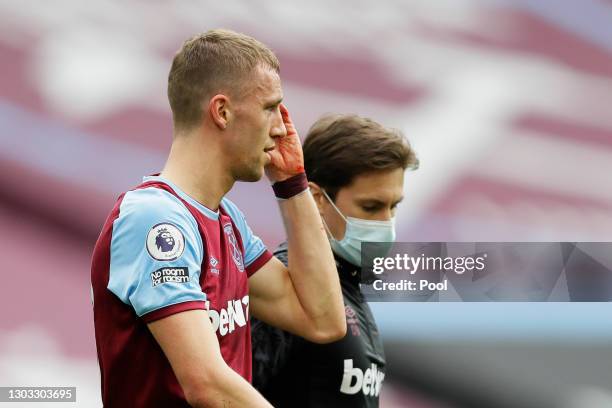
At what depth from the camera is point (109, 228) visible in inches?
68.3

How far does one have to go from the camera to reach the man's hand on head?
224 cm

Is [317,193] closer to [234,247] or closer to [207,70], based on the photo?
[234,247]

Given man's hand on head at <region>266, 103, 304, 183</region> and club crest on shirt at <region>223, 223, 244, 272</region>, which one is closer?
club crest on shirt at <region>223, 223, 244, 272</region>

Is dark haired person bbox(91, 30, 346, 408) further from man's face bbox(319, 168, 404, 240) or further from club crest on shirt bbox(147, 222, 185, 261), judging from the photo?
man's face bbox(319, 168, 404, 240)

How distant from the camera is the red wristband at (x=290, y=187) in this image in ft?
7.31

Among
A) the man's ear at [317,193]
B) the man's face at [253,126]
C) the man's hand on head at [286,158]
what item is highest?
the man's ear at [317,193]

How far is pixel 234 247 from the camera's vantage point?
199 cm

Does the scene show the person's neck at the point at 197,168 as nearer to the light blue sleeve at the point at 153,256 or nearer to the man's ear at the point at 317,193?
the light blue sleeve at the point at 153,256
